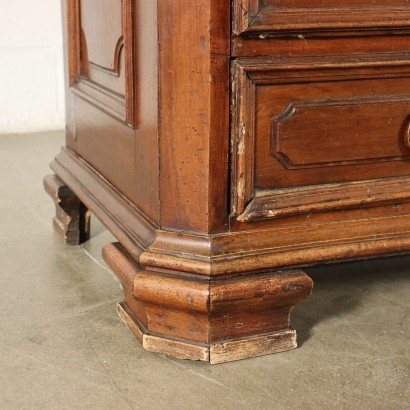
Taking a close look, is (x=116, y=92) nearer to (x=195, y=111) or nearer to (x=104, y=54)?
(x=104, y=54)

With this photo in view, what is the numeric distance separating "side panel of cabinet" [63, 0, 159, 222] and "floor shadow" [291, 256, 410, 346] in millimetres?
381

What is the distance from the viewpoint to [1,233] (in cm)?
212

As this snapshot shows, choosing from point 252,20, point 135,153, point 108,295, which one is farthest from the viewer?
point 108,295

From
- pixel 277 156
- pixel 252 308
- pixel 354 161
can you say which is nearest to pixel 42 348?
pixel 252 308

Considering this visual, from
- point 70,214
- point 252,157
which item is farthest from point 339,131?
point 70,214

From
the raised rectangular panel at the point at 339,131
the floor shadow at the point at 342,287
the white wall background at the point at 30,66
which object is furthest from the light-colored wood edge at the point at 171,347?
the white wall background at the point at 30,66

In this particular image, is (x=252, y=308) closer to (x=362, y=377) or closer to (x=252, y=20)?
(x=362, y=377)

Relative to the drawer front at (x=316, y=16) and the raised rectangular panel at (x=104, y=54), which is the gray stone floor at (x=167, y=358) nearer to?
the raised rectangular panel at (x=104, y=54)

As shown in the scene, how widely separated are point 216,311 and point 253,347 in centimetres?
12

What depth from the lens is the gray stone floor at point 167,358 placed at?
1312 mm

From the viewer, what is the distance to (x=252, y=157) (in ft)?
4.48

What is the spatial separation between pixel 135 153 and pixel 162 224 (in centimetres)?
19

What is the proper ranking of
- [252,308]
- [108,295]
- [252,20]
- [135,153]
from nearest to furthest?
[252,20], [252,308], [135,153], [108,295]

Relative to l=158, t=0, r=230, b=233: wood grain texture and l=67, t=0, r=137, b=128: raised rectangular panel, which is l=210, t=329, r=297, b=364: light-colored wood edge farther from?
l=67, t=0, r=137, b=128: raised rectangular panel
